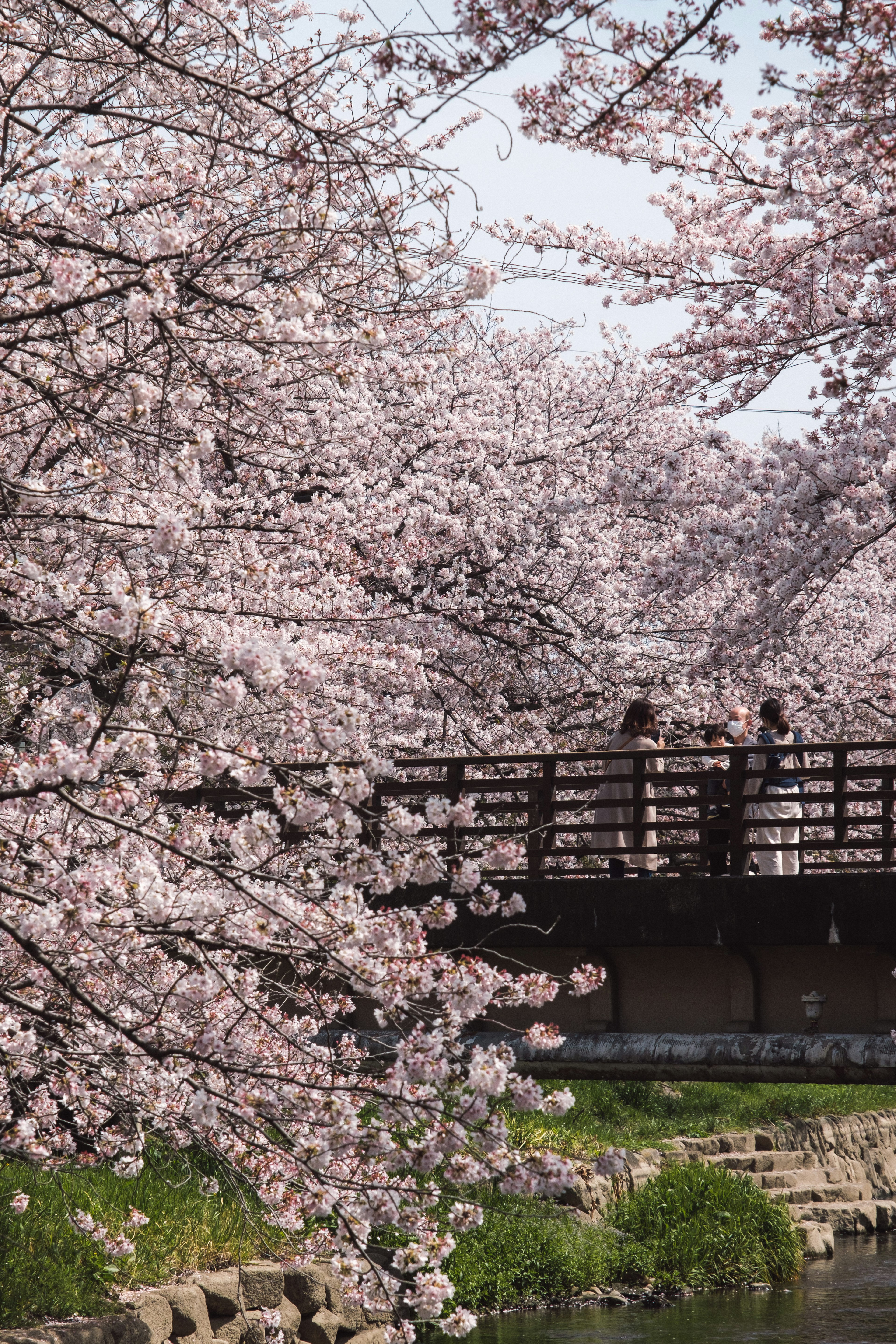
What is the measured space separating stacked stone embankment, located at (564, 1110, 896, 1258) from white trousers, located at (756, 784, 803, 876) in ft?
17.9

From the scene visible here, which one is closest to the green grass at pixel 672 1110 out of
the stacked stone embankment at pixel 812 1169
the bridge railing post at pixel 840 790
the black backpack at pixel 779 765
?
the stacked stone embankment at pixel 812 1169

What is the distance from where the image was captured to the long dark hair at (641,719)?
12391 mm

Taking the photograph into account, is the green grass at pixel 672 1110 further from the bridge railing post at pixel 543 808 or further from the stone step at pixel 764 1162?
the bridge railing post at pixel 543 808

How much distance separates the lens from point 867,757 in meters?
21.8

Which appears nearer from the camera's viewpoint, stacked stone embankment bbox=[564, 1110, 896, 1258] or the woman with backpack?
the woman with backpack

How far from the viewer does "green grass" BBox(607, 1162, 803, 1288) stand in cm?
1617

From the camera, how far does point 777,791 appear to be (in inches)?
482

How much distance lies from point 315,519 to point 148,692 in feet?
28.1

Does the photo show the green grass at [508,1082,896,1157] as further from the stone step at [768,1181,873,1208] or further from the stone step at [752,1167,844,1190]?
the stone step at [768,1181,873,1208]

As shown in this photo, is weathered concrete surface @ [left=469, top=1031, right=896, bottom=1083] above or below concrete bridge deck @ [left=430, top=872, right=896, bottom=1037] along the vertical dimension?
below

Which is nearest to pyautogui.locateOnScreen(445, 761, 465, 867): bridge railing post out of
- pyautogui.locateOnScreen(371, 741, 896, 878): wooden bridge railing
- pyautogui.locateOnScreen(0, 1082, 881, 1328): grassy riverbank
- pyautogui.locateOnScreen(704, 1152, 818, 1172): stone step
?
pyautogui.locateOnScreen(371, 741, 896, 878): wooden bridge railing

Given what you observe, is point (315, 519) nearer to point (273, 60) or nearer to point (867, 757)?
point (273, 60)

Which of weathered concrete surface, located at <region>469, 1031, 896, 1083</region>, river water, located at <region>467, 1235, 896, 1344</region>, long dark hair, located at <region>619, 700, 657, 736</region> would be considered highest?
long dark hair, located at <region>619, 700, 657, 736</region>

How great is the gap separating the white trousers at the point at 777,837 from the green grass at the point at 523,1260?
4.68 metres
